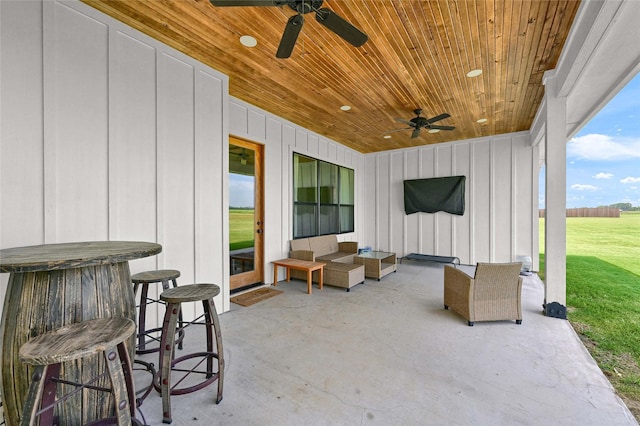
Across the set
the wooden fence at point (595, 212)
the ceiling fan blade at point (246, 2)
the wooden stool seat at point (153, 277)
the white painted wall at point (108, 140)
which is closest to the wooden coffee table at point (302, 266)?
the white painted wall at point (108, 140)

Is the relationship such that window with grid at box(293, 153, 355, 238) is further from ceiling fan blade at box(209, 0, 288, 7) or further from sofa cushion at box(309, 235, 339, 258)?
ceiling fan blade at box(209, 0, 288, 7)

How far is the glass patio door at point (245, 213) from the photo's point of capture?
4184 millimetres

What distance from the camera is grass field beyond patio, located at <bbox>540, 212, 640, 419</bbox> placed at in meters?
2.16

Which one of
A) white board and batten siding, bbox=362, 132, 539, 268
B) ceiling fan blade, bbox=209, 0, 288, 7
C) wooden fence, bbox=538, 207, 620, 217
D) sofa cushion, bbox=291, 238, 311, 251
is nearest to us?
ceiling fan blade, bbox=209, 0, 288, 7

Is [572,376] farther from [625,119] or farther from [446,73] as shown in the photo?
[625,119]

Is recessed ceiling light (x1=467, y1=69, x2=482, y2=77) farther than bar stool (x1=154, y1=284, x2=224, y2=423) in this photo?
Yes

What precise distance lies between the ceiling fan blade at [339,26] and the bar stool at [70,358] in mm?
2303

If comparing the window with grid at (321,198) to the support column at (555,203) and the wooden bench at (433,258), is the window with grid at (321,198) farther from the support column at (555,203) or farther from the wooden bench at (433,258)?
the support column at (555,203)

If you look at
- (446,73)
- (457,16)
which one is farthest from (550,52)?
(457,16)

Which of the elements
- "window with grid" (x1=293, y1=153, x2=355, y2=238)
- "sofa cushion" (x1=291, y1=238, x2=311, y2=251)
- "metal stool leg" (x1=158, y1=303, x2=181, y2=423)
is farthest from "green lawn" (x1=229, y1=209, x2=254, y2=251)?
"metal stool leg" (x1=158, y1=303, x2=181, y2=423)

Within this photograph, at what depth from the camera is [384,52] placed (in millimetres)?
2902

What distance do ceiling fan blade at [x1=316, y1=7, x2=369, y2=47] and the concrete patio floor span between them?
2729 millimetres

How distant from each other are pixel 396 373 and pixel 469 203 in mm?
5351

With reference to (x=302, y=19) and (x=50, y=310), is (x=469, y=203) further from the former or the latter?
(x=50, y=310)
